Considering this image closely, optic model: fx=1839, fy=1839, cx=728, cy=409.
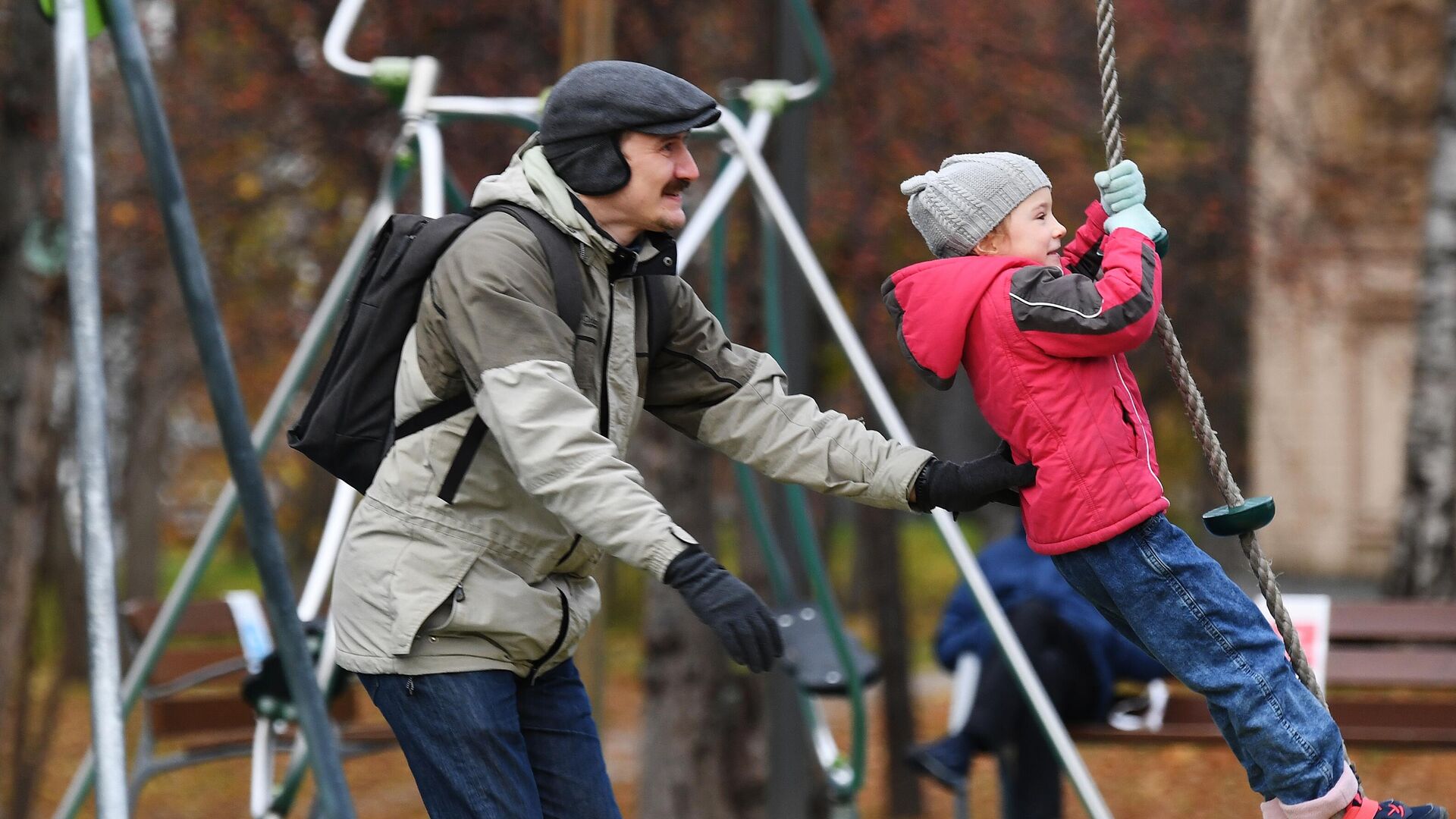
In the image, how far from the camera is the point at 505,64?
8391 millimetres

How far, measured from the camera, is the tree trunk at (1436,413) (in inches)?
296

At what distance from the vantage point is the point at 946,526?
4660 mm

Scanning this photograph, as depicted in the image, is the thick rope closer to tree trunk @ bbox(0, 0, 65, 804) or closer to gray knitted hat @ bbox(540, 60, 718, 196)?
gray knitted hat @ bbox(540, 60, 718, 196)

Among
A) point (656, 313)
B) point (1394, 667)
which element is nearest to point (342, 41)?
point (656, 313)

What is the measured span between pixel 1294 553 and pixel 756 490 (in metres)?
9.93

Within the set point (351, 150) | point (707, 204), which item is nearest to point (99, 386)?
point (707, 204)

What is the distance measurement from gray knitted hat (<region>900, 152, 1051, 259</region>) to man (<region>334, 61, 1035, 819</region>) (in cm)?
35

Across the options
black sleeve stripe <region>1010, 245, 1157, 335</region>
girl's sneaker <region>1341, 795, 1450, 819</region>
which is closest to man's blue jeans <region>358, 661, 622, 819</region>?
black sleeve stripe <region>1010, 245, 1157, 335</region>

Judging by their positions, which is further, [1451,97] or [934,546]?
[934,546]

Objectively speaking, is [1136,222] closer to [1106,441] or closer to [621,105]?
[1106,441]

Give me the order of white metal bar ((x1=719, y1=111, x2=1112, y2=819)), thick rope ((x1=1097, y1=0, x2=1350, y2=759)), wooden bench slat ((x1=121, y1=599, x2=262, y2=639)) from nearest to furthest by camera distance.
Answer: thick rope ((x1=1097, y1=0, x2=1350, y2=759)), white metal bar ((x1=719, y1=111, x2=1112, y2=819)), wooden bench slat ((x1=121, y1=599, x2=262, y2=639))

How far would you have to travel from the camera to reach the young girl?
2.62 meters

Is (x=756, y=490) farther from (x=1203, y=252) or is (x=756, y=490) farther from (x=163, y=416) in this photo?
(x=163, y=416)

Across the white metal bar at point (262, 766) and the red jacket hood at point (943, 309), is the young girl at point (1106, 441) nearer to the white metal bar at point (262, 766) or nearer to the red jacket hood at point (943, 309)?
the red jacket hood at point (943, 309)
